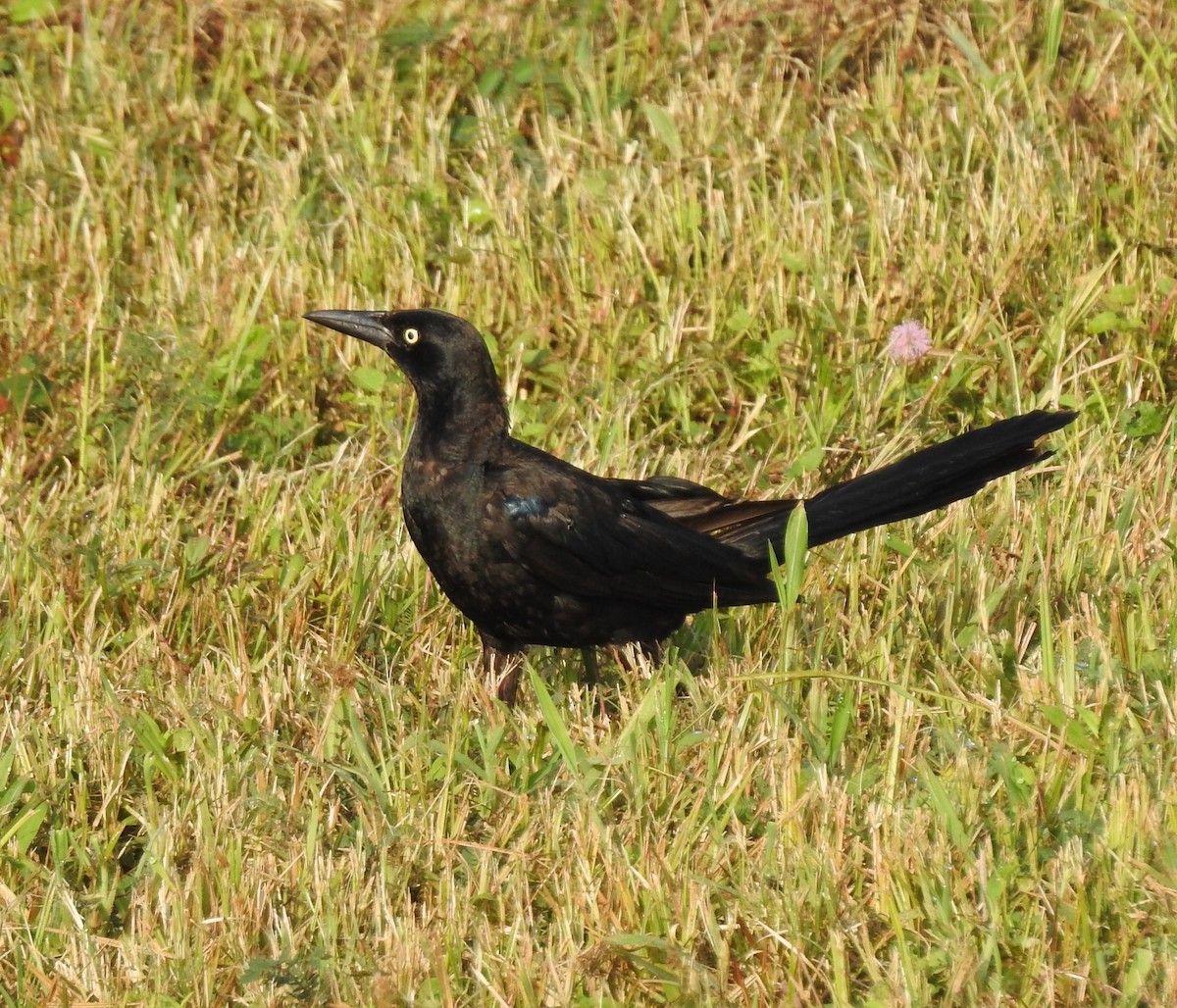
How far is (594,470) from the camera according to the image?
5.66 m

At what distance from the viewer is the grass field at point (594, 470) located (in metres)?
3.40

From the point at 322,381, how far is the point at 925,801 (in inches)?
120

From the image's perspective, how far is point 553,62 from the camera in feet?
24.5

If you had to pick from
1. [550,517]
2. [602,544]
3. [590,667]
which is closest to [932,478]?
[602,544]

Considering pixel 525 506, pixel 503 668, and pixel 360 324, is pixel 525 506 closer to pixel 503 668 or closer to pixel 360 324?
pixel 503 668

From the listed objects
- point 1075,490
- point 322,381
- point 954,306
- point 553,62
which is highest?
point 553,62

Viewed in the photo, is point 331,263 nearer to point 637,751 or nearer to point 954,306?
point 954,306

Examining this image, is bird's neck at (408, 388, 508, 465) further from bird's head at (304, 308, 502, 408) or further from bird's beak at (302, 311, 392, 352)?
bird's beak at (302, 311, 392, 352)

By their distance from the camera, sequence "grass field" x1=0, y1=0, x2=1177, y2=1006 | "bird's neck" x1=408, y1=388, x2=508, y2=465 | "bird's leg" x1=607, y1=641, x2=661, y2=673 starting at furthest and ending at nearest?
"bird's leg" x1=607, y1=641, x2=661, y2=673, "bird's neck" x1=408, y1=388, x2=508, y2=465, "grass field" x1=0, y1=0, x2=1177, y2=1006

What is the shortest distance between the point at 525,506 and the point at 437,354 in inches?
19.6

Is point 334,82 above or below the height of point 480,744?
above

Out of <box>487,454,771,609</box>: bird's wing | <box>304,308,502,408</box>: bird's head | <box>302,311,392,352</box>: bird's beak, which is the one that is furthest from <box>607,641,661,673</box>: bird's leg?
<box>302,311,392,352</box>: bird's beak

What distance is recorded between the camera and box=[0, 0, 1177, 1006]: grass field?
3.40 m

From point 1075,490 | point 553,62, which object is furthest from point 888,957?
point 553,62
